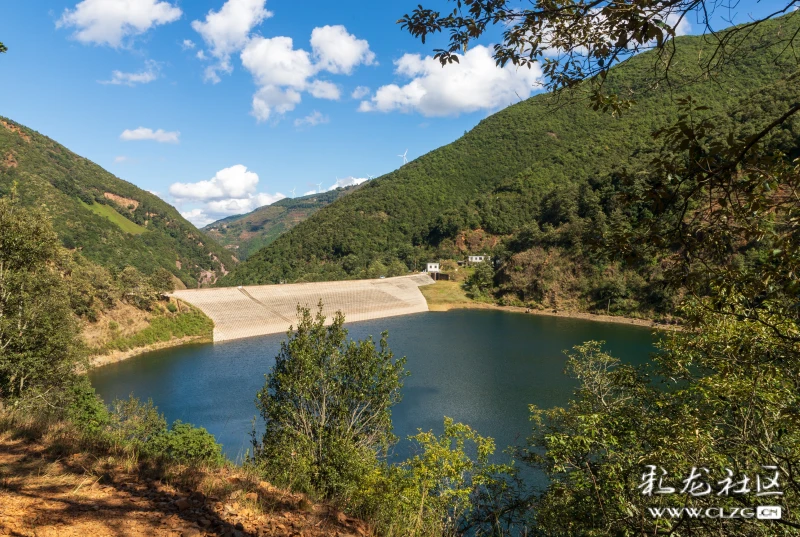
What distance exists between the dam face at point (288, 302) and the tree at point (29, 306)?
2715 cm

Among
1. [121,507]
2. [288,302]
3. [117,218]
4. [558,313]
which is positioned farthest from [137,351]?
[117,218]

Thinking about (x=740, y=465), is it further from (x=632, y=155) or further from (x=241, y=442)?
(x=632, y=155)

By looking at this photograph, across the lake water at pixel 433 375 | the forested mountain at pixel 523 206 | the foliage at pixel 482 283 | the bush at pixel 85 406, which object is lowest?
the lake water at pixel 433 375

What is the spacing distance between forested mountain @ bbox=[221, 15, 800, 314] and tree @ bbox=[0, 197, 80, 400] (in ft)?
120

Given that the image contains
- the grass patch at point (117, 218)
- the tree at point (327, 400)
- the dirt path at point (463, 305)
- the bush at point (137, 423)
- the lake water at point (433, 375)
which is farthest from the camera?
the grass patch at point (117, 218)

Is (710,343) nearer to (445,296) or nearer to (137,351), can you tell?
(137,351)

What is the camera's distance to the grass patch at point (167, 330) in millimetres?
33422

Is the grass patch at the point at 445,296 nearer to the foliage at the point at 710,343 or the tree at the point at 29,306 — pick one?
the tree at the point at 29,306

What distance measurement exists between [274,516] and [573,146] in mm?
95778

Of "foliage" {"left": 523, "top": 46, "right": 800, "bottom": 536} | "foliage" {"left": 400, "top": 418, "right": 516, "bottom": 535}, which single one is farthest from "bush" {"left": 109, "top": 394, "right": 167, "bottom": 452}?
"foliage" {"left": 523, "top": 46, "right": 800, "bottom": 536}

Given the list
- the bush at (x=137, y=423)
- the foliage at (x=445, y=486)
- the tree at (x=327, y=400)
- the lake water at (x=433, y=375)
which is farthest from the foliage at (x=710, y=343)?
the bush at (x=137, y=423)

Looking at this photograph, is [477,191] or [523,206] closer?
[523,206]

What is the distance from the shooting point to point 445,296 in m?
60.3

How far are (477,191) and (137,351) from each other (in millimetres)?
81640
